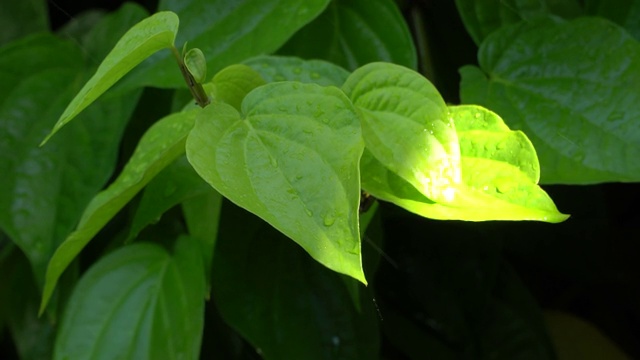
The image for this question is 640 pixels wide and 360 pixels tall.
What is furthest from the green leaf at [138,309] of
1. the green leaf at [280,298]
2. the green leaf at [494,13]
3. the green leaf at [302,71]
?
the green leaf at [494,13]

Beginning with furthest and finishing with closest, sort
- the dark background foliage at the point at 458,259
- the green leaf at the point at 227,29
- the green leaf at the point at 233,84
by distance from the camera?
1. the dark background foliage at the point at 458,259
2. the green leaf at the point at 227,29
3. the green leaf at the point at 233,84

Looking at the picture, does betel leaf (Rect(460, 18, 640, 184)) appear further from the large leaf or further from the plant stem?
the large leaf

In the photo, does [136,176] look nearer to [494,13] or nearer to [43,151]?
[43,151]

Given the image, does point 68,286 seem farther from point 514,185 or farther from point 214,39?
point 514,185

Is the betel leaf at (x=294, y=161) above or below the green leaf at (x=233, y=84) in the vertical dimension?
above

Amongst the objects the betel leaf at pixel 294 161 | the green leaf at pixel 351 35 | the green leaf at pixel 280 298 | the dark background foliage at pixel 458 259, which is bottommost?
the dark background foliage at pixel 458 259

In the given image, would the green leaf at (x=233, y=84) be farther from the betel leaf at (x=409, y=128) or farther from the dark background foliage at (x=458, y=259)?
the dark background foliage at (x=458, y=259)

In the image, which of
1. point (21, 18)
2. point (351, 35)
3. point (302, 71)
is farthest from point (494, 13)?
point (21, 18)
